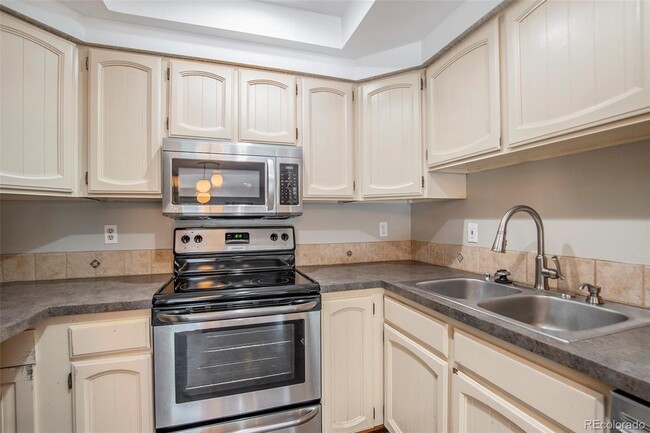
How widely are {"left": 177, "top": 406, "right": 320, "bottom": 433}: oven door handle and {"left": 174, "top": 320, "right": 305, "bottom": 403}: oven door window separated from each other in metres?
0.14

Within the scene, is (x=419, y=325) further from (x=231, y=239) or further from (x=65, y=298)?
(x=65, y=298)

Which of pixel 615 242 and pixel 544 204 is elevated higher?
pixel 544 204

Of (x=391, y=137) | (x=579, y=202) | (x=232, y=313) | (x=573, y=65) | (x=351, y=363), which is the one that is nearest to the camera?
(x=573, y=65)

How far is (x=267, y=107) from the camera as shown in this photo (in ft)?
5.78

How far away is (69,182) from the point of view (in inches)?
57.5

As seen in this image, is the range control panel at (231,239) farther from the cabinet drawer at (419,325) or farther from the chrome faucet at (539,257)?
the chrome faucet at (539,257)

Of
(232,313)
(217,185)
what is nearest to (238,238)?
(217,185)

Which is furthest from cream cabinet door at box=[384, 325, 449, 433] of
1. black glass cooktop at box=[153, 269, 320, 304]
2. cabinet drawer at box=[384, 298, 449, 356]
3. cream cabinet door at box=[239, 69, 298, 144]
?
cream cabinet door at box=[239, 69, 298, 144]

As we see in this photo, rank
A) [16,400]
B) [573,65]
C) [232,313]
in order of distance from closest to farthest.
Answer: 1. [573,65]
2. [16,400]
3. [232,313]

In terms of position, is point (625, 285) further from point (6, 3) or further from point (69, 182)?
point (6, 3)

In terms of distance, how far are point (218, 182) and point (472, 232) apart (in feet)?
4.98

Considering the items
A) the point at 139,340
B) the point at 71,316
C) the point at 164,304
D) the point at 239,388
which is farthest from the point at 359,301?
the point at 71,316

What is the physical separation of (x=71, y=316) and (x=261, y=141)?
3.95ft

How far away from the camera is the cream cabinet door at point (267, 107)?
5.64 feet
